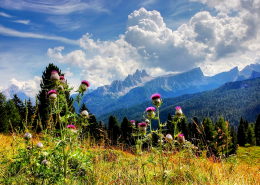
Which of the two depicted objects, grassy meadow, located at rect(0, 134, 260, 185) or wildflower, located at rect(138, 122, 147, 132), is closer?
grassy meadow, located at rect(0, 134, 260, 185)

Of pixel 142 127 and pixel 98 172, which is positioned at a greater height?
pixel 142 127

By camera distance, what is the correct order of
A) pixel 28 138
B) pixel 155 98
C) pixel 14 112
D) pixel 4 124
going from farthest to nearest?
pixel 14 112
pixel 4 124
pixel 155 98
pixel 28 138

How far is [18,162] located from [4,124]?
24.8 m

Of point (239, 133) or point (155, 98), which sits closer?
point (155, 98)

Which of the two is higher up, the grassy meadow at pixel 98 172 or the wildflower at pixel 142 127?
the wildflower at pixel 142 127

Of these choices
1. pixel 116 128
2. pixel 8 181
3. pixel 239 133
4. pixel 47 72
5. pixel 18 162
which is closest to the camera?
pixel 8 181

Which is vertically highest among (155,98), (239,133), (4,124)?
(155,98)

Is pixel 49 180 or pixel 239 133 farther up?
pixel 49 180

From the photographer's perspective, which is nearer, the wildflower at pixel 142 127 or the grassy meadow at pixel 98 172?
the grassy meadow at pixel 98 172

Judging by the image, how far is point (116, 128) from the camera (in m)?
44.1

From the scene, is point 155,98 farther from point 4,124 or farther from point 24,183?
point 4,124

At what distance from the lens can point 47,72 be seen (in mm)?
19891

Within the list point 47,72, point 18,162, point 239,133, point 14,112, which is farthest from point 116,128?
point 239,133

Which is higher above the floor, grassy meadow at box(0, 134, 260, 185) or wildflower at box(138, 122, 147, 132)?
wildflower at box(138, 122, 147, 132)
